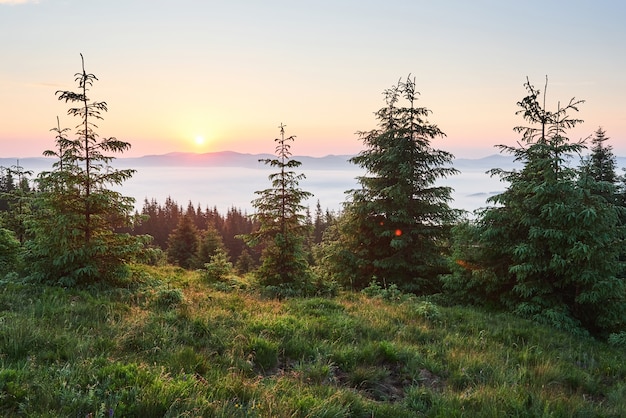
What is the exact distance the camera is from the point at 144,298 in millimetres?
8930

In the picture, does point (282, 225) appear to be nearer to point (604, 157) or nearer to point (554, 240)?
point (554, 240)

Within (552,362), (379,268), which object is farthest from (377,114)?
(552,362)

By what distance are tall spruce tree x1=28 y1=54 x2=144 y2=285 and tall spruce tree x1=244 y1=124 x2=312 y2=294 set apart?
4.45 meters

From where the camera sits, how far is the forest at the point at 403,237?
9.71m

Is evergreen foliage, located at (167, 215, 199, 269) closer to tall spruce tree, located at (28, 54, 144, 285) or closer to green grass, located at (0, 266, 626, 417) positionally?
tall spruce tree, located at (28, 54, 144, 285)

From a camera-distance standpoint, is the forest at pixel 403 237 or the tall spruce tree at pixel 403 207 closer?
the forest at pixel 403 237

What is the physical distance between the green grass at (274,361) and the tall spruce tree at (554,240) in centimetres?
132

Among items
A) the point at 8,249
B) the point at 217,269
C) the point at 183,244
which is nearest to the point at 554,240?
the point at 217,269

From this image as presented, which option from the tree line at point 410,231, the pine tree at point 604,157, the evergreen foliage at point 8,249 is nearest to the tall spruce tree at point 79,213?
the tree line at point 410,231

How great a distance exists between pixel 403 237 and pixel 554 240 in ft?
17.4

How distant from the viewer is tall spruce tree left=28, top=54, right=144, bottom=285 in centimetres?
957

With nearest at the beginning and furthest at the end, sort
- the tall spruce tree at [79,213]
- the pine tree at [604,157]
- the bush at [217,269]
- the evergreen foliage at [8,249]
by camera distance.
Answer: the tall spruce tree at [79,213] → the evergreen foliage at [8,249] → the bush at [217,269] → the pine tree at [604,157]

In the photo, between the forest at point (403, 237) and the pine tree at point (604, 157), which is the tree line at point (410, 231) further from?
the pine tree at point (604, 157)

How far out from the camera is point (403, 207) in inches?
577
